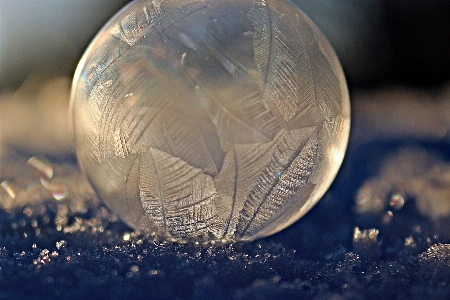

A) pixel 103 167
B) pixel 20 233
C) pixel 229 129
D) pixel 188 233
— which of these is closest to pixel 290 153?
pixel 229 129

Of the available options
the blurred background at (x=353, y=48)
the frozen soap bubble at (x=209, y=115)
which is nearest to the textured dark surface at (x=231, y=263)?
the frozen soap bubble at (x=209, y=115)

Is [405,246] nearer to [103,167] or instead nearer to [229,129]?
[229,129]

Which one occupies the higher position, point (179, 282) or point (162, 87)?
point (162, 87)

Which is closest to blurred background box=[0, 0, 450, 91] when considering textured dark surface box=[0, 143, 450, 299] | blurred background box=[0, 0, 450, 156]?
blurred background box=[0, 0, 450, 156]

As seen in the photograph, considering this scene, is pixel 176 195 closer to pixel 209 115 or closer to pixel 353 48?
pixel 209 115

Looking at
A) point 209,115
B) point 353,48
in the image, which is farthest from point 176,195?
point 353,48

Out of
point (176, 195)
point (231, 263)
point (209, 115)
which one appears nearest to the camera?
point (209, 115)
